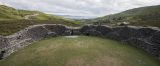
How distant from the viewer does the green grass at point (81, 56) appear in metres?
24.8

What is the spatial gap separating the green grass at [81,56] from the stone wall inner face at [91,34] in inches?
55.1

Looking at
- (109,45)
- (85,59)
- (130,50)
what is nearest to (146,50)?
(130,50)

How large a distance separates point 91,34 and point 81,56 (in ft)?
57.0

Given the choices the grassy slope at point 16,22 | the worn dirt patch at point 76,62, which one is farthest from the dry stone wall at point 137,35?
the grassy slope at point 16,22

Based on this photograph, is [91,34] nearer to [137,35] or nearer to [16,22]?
[137,35]

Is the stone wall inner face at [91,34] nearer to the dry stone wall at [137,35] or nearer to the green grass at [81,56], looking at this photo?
the dry stone wall at [137,35]

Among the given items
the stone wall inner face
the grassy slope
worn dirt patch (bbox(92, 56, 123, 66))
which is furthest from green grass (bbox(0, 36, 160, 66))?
the grassy slope

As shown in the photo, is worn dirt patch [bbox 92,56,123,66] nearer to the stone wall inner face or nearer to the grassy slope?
the stone wall inner face

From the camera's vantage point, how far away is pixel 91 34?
43375mm

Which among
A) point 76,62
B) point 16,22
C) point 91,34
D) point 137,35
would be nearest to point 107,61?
point 76,62

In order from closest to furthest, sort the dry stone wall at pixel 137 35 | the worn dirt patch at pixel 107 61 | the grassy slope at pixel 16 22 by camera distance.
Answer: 1. the worn dirt patch at pixel 107 61
2. the dry stone wall at pixel 137 35
3. the grassy slope at pixel 16 22

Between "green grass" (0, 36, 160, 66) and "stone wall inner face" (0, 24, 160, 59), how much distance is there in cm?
140

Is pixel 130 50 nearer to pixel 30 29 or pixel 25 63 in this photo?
pixel 25 63

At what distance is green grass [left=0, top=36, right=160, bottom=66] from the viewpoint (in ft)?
81.3
